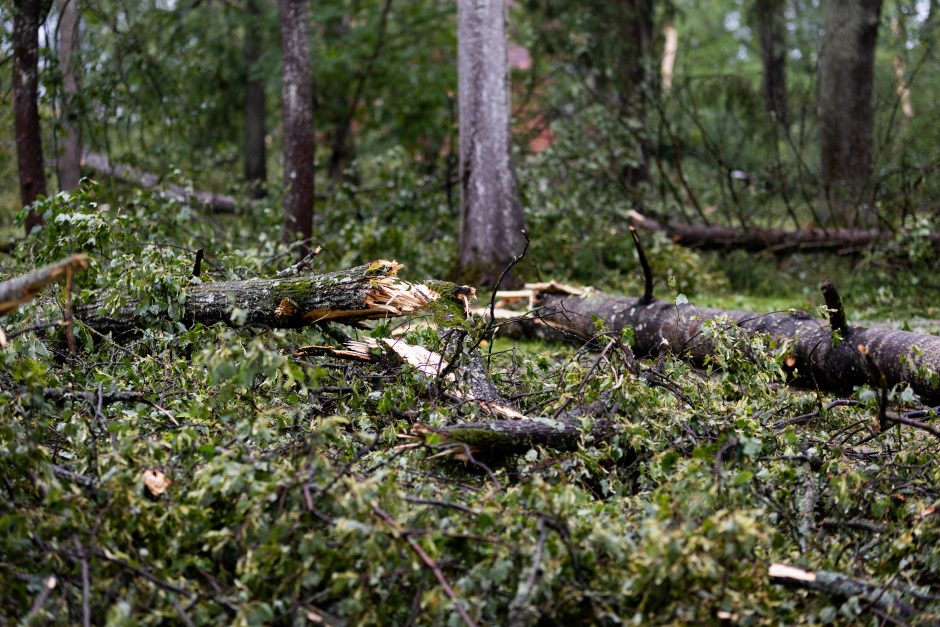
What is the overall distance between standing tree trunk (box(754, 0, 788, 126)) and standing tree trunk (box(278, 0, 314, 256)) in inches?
206

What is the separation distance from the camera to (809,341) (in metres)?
5.15

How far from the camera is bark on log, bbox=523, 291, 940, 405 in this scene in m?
4.58

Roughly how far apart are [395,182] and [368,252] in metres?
1.56

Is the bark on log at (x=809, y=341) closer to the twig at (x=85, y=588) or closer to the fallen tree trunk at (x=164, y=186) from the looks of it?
the twig at (x=85, y=588)

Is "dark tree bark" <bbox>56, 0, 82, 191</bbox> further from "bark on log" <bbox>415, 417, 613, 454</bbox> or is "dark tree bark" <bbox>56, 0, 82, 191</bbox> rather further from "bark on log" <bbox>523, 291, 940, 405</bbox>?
"bark on log" <bbox>415, 417, 613, 454</bbox>

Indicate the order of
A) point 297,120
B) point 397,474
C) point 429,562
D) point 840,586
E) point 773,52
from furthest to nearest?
1. point 773,52
2. point 297,120
3. point 397,474
4. point 840,586
5. point 429,562

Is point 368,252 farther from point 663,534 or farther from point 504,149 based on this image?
point 663,534

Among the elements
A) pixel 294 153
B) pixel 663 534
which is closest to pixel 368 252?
pixel 294 153

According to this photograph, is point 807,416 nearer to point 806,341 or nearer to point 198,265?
point 806,341

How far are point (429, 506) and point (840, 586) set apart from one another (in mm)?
1308

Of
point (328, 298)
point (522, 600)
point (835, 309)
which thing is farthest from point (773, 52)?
point (522, 600)

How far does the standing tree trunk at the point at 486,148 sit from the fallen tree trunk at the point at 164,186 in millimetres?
2573

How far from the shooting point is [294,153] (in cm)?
887

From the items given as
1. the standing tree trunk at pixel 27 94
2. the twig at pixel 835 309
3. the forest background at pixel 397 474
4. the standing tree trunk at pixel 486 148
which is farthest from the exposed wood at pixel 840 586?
the standing tree trunk at pixel 27 94
